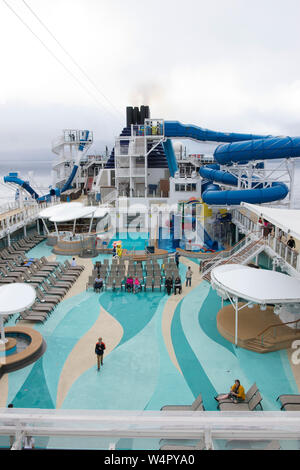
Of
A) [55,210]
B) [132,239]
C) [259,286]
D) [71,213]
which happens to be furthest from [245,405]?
[55,210]

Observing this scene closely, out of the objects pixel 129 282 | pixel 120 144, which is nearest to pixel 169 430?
pixel 129 282

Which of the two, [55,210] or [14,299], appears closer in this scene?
[14,299]

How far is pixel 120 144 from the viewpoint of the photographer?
28.9m

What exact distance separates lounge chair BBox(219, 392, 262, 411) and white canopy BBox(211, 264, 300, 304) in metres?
2.77

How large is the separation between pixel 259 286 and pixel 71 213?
45.1 feet

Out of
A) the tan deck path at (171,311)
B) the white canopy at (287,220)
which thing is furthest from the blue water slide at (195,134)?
the white canopy at (287,220)

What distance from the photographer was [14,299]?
31.0 ft

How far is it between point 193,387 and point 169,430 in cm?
599

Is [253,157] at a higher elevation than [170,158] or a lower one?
lower

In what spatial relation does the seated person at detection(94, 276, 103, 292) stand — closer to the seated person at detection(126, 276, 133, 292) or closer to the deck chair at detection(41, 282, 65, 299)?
the seated person at detection(126, 276, 133, 292)

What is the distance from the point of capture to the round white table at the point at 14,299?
908 centimetres

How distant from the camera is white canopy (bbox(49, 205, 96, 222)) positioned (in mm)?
19970

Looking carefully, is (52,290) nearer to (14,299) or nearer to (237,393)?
(14,299)
